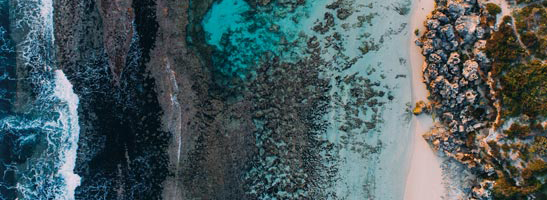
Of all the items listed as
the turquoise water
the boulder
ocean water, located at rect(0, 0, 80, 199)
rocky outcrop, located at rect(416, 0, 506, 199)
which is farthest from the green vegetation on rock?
ocean water, located at rect(0, 0, 80, 199)

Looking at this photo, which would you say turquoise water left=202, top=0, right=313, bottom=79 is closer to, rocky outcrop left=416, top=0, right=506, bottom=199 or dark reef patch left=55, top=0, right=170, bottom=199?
dark reef patch left=55, top=0, right=170, bottom=199

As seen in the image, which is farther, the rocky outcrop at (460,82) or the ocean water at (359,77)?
the ocean water at (359,77)

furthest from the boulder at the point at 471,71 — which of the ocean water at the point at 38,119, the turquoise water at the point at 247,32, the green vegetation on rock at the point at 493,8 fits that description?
the ocean water at the point at 38,119

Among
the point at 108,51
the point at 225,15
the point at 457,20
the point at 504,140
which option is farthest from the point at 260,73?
the point at 504,140

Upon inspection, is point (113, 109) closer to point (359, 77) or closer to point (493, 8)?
point (359, 77)

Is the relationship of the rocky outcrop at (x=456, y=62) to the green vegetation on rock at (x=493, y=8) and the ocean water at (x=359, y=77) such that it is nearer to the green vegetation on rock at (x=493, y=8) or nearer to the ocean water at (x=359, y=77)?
the green vegetation on rock at (x=493, y=8)

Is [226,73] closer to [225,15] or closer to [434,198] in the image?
[225,15]
